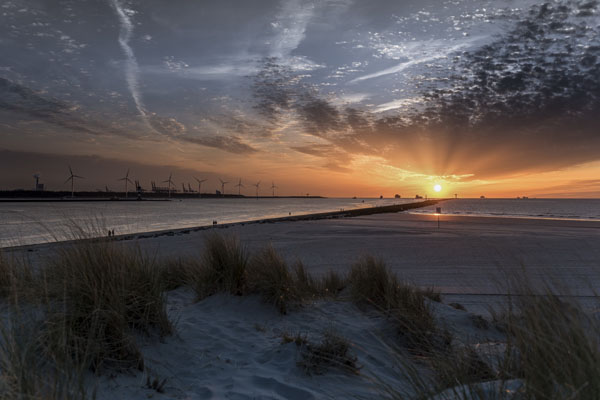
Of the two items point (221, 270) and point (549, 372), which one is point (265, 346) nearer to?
point (221, 270)

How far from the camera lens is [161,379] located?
3.60m

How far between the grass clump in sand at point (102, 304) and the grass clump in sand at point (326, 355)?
1757mm

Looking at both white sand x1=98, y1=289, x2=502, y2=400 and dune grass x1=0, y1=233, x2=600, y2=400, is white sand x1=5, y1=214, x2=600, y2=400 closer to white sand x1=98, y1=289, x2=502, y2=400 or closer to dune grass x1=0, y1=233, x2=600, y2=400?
white sand x1=98, y1=289, x2=502, y2=400

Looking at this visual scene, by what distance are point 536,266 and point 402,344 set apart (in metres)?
9.62

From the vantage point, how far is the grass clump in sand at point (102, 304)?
3477 mm

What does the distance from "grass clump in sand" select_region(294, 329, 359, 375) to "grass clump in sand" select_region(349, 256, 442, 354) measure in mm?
947

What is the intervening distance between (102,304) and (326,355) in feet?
8.56

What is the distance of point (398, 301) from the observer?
18.4 feet

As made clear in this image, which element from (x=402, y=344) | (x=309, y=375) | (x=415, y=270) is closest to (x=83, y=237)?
(x=309, y=375)

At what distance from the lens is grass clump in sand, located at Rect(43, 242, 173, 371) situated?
3.48 metres

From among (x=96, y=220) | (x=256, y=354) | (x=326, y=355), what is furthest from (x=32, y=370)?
(x=96, y=220)

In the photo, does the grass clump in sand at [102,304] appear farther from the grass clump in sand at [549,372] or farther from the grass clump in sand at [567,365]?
the grass clump in sand at [567,365]

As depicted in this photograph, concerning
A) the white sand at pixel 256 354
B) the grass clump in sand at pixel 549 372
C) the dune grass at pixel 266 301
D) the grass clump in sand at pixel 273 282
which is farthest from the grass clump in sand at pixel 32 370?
the grass clump in sand at pixel 273 282

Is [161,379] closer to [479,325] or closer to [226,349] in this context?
[226,349]
